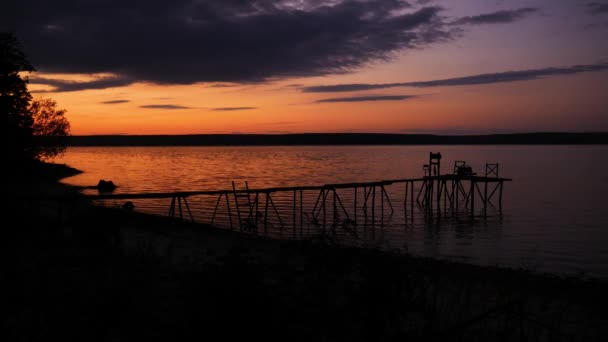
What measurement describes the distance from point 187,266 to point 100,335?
6436 millimetres

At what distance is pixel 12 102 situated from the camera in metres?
26.9

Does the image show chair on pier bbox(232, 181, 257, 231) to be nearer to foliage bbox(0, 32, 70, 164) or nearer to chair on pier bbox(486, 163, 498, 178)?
foliage bbox(0, 32, 70, 164)

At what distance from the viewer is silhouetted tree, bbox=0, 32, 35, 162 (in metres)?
25.0

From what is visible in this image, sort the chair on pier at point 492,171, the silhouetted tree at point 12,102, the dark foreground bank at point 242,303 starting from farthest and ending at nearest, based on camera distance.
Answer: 1. the chair on pier at point 492,171
2. the silhouetted tree at point 12,102
3. the dark foreground bank at point 242,303

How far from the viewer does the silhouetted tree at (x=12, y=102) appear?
81.9ft

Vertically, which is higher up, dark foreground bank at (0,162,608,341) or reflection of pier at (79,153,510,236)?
dark foreground bank at (0,162,608,341)

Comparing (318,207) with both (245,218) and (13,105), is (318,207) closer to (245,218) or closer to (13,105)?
(245,218)

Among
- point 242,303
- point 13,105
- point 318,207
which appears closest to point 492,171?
point 318,207

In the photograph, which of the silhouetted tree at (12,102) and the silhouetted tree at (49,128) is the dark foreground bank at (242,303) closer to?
the silhouetted tree at (12,102)

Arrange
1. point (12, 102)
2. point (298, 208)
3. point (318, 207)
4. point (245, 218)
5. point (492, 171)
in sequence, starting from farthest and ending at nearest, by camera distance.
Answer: point (492, 171) → point (318, 207) → point (298, 208) → point (245, 218) → point (12, 102)

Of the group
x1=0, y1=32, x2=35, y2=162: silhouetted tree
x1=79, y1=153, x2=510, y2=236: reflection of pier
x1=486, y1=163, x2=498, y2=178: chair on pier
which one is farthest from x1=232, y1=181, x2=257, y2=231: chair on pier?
x1=486, y1=163, x2=498, y2=178: chair on pier

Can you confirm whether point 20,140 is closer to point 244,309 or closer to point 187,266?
point 187,266

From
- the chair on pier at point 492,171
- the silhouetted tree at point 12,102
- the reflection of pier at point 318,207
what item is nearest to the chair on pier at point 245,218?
the reflection of pier at point 318,207

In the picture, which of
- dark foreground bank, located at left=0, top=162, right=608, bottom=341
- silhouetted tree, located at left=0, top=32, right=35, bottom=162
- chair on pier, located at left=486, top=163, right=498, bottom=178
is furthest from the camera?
chair on pier, located at left=486, top=163, right=498, bottom=178
